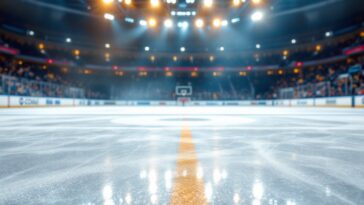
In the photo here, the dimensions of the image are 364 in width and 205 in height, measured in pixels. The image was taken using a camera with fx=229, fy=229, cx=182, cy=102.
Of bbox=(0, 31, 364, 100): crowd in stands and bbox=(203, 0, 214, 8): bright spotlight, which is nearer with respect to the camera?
bbox=(203, 0, 214, 8): bright spotlight

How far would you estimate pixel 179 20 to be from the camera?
2327 cm

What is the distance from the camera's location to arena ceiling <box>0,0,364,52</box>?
2192 centimetres

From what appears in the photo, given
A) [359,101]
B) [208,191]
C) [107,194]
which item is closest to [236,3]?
[359,101]

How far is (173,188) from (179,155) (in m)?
0.86

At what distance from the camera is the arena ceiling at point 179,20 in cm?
2192

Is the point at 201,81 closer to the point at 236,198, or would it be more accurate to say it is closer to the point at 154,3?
the point at 154,3

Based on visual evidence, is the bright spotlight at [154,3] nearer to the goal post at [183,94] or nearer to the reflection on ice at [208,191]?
the reflection on ice at [208,191]

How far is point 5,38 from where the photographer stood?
29.6 meters

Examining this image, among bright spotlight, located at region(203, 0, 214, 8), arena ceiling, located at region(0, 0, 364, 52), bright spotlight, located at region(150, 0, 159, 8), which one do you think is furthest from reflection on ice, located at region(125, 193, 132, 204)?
bright spotlight, located at region(150, 0, 159, 8)

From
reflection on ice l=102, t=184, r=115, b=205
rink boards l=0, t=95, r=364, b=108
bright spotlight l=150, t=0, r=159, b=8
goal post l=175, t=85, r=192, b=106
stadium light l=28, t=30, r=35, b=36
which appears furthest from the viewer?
goal post l=175, t=85, r=192, b=106

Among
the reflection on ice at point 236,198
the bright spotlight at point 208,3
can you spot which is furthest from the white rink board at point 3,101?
the reflection on ice at point 236,198

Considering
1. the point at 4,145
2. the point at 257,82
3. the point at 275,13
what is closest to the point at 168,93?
the point at 257,82

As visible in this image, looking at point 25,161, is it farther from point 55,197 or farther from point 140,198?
point 140,198

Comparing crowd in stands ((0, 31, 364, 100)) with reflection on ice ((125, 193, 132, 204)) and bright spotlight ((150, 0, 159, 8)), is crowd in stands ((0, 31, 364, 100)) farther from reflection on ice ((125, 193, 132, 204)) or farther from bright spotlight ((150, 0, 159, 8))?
reflection on ice ((125, 193, 132, 204))
